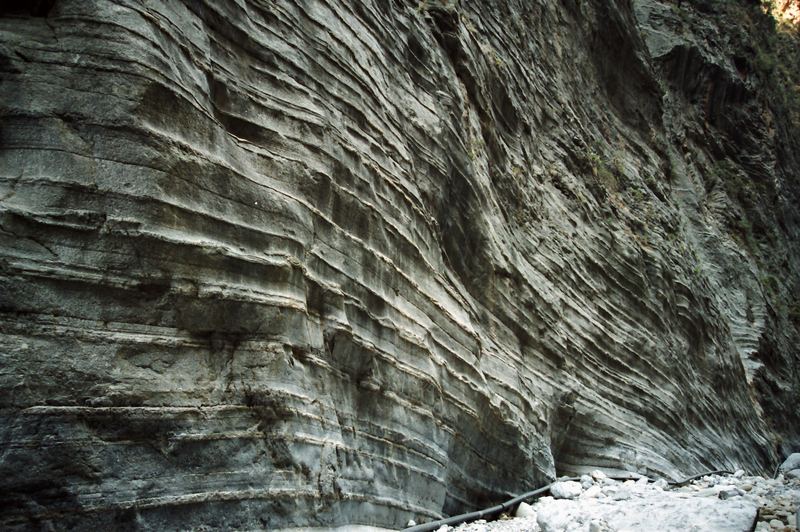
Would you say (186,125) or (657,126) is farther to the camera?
(657,126)

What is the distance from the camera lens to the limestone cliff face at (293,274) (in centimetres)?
317

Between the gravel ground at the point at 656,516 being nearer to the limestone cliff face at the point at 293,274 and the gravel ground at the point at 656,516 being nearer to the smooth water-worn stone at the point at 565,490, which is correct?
the smooth water-worn stone at the point at 565,490

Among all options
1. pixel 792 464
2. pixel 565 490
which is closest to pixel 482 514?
pixel 565 490

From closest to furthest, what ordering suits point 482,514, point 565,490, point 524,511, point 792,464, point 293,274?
1. point 293,274
2. point 482,514
3. point 524,511
4. point 565,490
5. point 792,464

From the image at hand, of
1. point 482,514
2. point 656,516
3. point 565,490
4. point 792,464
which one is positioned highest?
point 792,464

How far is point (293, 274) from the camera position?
431 cm

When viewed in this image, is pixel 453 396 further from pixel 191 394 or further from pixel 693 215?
pixel 693 215

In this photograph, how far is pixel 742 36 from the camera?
2541 centimetres

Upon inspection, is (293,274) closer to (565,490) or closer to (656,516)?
(656,516)

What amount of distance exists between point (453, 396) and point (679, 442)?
813cm

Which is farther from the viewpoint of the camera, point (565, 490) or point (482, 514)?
point (565, 490)

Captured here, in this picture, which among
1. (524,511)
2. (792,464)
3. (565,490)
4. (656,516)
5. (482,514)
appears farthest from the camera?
(792,464)

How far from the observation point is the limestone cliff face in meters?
3.17

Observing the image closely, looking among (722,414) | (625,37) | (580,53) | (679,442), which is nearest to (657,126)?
(625,37)
